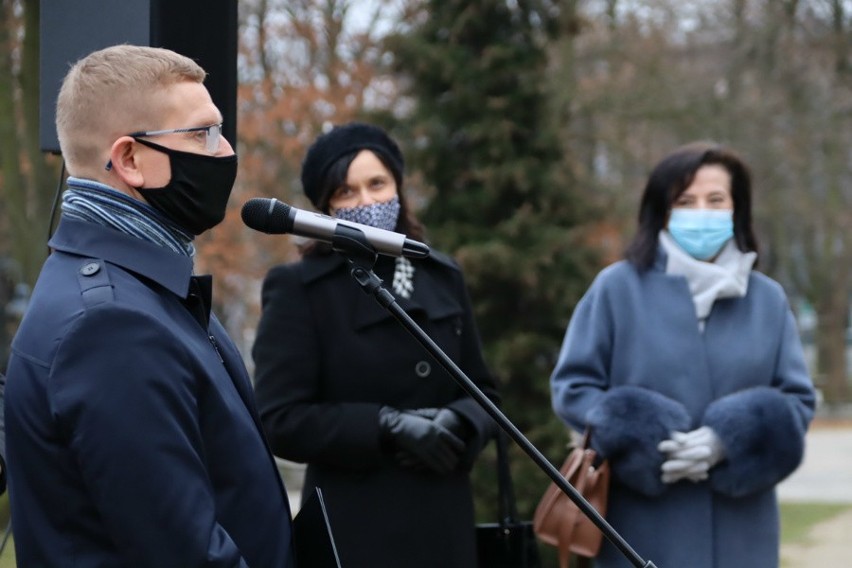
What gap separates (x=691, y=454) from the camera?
3848mm

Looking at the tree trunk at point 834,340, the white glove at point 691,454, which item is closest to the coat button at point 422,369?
the white glove at point 691,454

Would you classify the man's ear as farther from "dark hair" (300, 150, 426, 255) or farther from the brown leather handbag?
the brown leather handbag

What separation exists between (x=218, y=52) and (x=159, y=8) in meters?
0.23

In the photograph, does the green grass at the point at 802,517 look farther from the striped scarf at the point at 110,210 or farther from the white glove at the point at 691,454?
the striped scarf at the point at 110,210

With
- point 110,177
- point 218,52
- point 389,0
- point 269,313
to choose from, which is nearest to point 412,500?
point 269,313

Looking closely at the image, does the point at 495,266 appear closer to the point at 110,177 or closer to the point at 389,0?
the point at 110,177

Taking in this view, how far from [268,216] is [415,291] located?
143 cm

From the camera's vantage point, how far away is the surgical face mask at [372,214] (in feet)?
12.1

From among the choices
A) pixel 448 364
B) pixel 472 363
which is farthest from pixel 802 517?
pixel 448 364

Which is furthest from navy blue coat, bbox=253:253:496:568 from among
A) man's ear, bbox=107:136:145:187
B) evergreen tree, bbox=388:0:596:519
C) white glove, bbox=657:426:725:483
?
evergreen tree, bbox=388:0:596:519

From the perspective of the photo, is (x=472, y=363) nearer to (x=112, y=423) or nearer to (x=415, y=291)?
(x=415, y=291)

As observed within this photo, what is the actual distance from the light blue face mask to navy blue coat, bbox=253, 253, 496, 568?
2.76ft

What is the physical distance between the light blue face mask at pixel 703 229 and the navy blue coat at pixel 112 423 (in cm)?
235

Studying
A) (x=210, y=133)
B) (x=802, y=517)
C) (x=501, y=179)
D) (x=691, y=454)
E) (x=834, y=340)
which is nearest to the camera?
(x=210, y=133)
